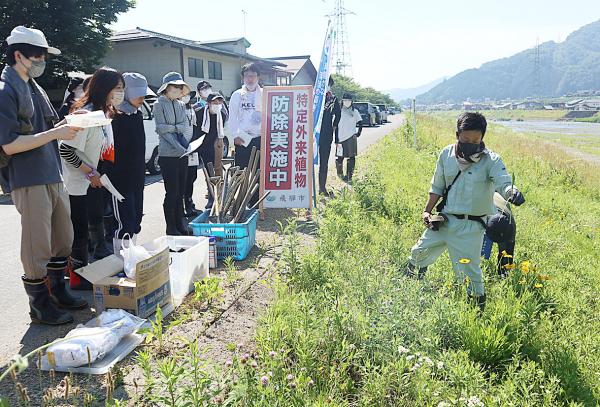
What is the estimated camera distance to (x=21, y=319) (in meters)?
3.57

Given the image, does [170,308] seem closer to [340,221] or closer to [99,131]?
[99,131]

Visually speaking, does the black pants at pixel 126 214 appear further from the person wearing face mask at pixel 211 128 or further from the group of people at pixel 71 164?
the person wearing face mask at pixel 211 128

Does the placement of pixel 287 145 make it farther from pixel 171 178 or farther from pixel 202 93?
pixel 202 93

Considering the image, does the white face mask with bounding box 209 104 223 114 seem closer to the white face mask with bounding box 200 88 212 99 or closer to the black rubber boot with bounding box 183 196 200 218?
the white face mask with bounding box 200 88 212 99

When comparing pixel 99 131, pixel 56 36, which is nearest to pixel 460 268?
pixel 99 131

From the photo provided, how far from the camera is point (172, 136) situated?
523 cm

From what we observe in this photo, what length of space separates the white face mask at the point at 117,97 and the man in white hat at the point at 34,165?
0.53 m

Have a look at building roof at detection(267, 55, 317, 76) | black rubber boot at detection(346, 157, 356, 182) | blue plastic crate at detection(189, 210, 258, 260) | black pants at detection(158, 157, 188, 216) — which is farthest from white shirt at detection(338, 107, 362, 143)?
building roof at detection(267, 55, 317, 76)

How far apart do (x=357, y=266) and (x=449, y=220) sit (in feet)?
3.04

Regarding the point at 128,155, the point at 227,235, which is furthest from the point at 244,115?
the point at 128,155

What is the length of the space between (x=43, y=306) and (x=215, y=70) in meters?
25.7

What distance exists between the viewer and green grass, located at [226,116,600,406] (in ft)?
8.28

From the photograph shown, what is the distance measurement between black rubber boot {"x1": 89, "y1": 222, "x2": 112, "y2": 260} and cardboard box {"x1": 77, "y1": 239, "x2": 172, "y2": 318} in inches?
41.7

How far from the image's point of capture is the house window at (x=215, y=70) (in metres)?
26.7
